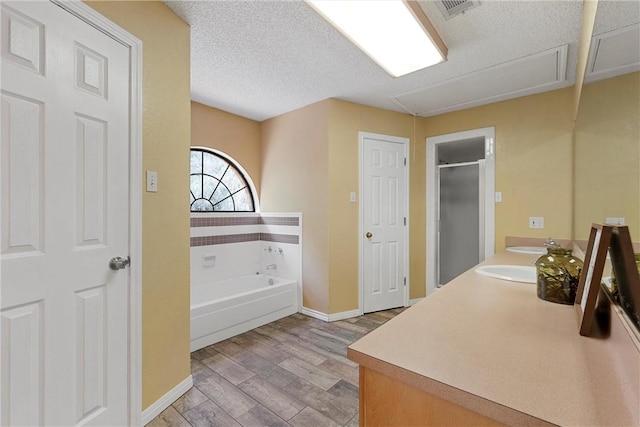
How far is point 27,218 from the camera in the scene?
1.05 m

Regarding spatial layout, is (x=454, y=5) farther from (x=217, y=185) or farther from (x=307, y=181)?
(x=217, y=185)

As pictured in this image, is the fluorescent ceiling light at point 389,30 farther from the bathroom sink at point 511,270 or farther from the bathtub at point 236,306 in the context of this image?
the bathtub at point 236,306

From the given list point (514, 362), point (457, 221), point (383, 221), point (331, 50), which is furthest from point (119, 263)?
point (457, 221)

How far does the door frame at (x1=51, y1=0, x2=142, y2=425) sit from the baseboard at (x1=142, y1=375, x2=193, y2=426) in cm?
5

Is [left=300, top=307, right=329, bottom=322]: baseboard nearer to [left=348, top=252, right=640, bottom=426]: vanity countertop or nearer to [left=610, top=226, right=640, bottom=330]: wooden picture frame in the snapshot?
[left=348, top=252, right=640, bottom=426]: vanity countertop

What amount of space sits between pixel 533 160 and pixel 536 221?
1.95 ft

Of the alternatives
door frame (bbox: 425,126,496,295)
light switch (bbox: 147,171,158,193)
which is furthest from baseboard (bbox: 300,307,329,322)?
light switch (bbox: 147,171,158,193)

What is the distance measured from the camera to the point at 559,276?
99cm

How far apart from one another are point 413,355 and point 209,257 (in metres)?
2.90

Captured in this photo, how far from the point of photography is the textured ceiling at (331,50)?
5.38ft

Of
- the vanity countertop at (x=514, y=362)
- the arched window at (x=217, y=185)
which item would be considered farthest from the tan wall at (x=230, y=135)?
the vanity countertop at (x=514, y=362)

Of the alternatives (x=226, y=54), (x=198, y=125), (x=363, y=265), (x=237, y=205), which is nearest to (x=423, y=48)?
(x=226, y=54)

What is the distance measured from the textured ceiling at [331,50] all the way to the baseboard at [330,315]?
2.26m

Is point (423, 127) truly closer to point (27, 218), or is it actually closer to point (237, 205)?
point (237, 205)
